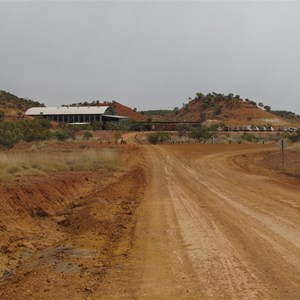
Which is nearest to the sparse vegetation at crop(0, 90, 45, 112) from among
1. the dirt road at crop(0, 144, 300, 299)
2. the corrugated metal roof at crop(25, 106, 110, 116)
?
the corrugated metal roof at crop(25, 106, 110, 116)

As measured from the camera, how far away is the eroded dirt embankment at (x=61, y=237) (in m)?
7.57

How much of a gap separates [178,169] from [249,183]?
27.7 ft

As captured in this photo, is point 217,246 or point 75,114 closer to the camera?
point 217,246

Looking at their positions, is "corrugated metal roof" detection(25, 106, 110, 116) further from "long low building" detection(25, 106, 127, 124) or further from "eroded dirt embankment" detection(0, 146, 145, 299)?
"eroded dirt embankment" detection(0, 146, 145, 299)

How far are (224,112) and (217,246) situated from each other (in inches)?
5229

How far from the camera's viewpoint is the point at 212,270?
7.85 meters

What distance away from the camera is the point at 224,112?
140125 millimetres

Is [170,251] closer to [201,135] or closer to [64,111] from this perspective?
[201,135]

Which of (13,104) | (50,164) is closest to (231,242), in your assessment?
(50,164)

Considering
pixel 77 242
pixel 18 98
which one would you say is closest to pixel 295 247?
pixel 77 242

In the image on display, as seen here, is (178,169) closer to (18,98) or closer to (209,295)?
(209,295)

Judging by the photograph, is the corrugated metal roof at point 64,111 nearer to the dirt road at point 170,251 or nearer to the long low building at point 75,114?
the long low building at point 75,114

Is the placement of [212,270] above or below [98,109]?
below

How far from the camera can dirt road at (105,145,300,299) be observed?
22.8 feet
